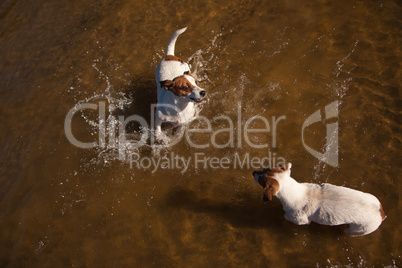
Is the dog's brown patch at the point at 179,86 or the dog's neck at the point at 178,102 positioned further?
the dog's neck at the point at 178,102

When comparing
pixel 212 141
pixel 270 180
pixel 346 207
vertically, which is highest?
pixel 212 141

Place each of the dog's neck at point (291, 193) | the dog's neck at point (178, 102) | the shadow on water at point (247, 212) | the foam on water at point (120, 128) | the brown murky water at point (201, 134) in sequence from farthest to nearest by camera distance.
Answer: the foam on water at point (120, 128) → the dog's neck at point (178, 102) → the brown murky water at point (201, 134) → the shadow on water at point (247, 212) → the dog's neck at point (291, 193)

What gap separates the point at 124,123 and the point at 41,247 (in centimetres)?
237

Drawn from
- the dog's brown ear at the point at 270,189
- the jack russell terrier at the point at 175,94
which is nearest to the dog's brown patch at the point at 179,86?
the jack russell terrier at the point at 175,94

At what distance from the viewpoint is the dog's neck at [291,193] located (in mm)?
3191

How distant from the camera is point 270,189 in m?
3.08

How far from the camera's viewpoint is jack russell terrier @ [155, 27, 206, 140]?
150 inches

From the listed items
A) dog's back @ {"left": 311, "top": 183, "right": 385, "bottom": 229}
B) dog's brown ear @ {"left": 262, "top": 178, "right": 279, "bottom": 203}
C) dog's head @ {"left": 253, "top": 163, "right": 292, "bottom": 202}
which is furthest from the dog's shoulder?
dog's back @ {"left": 311, "top": 183, "right": 385, "bottom": 229}

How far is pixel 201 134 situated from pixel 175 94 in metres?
0.99

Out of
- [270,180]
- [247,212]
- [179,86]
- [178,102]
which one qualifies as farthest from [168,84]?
[247,212]

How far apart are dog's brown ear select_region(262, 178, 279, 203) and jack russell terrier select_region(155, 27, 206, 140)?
1.56 meters

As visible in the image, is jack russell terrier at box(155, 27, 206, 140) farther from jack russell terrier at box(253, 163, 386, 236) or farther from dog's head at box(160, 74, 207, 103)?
jack russell terrier at box(253, 163, 386, 236)

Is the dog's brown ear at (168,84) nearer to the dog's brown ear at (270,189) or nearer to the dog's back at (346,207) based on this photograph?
the dog's brown ear at (270,189)

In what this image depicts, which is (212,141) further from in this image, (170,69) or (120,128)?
(120,128)
